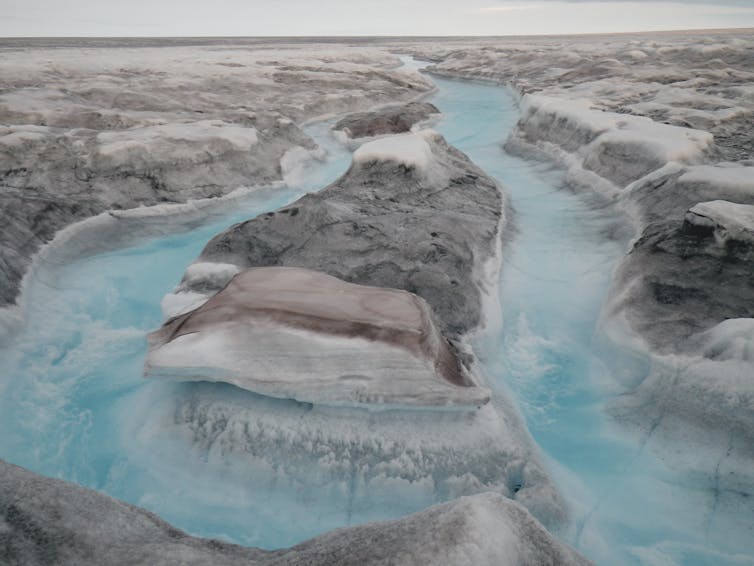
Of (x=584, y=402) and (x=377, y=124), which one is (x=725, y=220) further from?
(x=377, y=124)

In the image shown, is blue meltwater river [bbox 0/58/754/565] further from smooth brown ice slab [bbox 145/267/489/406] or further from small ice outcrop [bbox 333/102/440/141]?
small ice outcrop [bbox 333/102/440/141]

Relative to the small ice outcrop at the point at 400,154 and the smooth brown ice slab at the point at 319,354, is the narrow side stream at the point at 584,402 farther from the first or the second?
the small ice outcrop at the point at 400,154

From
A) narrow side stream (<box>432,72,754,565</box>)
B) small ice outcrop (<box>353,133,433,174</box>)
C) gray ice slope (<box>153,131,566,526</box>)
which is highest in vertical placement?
small ice outcrop (<box>353,133,433,174</box>)

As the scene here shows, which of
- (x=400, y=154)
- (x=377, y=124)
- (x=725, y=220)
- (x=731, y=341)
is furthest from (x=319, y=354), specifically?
(x=377, y=124)

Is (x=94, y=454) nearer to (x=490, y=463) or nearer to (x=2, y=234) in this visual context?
(x=490, y=463)

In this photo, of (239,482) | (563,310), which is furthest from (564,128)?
(239,482)

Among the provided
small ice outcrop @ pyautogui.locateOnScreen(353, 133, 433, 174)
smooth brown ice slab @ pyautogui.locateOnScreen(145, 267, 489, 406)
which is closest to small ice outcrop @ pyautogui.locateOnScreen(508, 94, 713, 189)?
small ice outcrop @ pyautogui.locateOnScreen(353, 133, 433, 174)
